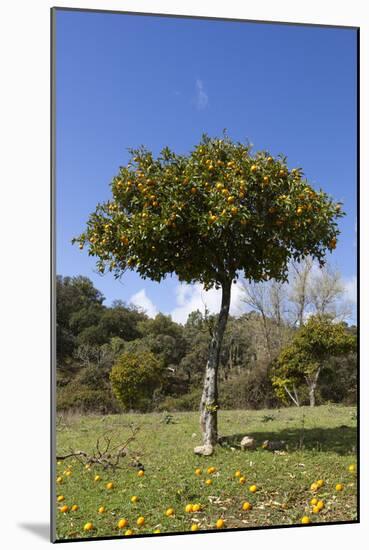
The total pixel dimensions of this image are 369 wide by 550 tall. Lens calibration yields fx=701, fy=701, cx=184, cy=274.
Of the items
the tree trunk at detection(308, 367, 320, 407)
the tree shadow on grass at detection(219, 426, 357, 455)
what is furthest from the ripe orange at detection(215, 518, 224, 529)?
the tree trunk at detection(308, 367, 320, 407)

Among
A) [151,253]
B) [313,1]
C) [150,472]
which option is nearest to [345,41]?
[313,1]

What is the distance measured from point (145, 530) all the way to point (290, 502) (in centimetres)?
122

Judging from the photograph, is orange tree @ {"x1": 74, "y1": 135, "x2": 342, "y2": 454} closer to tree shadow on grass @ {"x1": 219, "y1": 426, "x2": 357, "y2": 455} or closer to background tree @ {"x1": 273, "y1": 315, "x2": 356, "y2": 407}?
tree shadow on grass @ {"x1": 219, "y1": 426, "x2": 357, "y2": 455}

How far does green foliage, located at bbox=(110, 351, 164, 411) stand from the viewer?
5.96 metres

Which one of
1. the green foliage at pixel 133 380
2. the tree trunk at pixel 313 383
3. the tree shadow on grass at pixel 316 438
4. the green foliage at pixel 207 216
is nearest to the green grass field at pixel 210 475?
the tree shadow on grass at pixel 316 438

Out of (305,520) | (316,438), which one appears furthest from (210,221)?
(305,520)

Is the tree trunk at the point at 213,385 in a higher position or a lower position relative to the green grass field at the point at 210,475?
higher

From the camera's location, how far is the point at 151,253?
5.88 metres

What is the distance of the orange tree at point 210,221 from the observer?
5754 mm

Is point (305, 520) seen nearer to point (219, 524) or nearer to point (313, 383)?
point (219, 524)

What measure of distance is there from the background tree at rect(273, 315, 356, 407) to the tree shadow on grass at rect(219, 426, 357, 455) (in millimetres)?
320

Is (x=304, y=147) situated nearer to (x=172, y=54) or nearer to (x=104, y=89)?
(x=172, y=54)

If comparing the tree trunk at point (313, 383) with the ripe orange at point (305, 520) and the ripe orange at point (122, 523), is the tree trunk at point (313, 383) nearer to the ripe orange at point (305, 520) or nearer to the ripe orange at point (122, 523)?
the ripe orange at point (305, 520)

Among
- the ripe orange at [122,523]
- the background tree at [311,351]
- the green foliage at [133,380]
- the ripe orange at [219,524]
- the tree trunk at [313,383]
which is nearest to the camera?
the ripe orange at [122,523]
